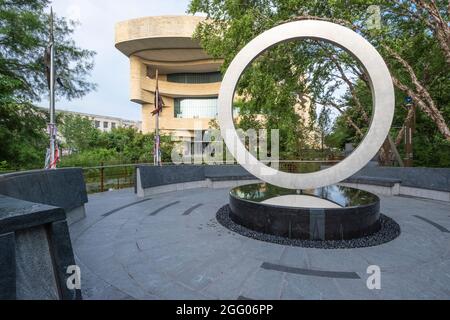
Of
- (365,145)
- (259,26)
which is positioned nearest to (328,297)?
(365,145)

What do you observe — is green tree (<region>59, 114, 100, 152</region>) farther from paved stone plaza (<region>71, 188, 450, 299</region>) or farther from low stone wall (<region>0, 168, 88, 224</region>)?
paved stone plaza (<region>71, 188, 450, 299</region>)

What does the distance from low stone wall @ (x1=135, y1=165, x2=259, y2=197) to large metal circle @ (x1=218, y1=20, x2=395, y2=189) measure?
4483mm

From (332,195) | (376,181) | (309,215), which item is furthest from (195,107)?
(309,215)

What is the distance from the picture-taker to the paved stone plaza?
3295 millimetres

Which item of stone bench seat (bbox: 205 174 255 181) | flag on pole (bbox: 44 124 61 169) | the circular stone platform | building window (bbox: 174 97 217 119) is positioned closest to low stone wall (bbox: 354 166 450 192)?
the circular stone platform

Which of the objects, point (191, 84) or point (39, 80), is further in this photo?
point (191, 84)

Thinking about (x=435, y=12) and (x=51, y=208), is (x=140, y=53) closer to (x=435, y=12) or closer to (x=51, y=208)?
(x=435, y=12)

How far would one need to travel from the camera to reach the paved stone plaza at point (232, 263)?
130 inches

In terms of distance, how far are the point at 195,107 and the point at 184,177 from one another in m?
32.2

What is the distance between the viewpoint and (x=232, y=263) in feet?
13.5

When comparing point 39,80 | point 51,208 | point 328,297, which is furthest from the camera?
point 39,80

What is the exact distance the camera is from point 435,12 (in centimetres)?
956

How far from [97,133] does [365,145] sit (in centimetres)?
3395

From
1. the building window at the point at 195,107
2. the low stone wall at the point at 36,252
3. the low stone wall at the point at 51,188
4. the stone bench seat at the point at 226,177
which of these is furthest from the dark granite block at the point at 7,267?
the building window at the point at 195,107
